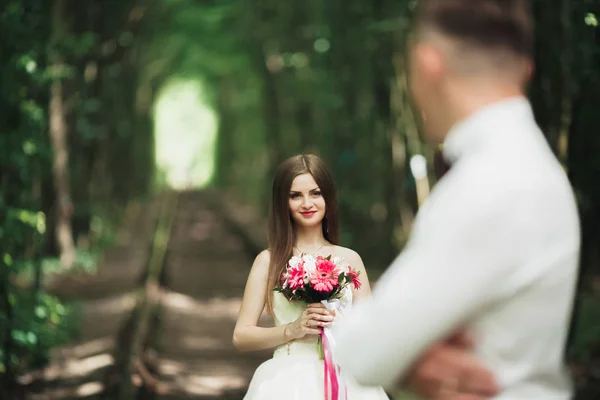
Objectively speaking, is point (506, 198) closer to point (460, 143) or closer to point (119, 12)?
point (460, 143)

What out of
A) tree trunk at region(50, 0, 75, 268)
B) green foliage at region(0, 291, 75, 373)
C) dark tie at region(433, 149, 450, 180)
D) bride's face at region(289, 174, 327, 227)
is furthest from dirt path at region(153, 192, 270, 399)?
dark tie at region(433, 149, 450, 180)

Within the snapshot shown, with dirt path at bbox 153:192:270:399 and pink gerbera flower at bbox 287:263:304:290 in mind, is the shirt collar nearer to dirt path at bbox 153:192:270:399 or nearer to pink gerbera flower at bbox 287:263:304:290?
pink gerbera flower at bbox 287:263:304:290

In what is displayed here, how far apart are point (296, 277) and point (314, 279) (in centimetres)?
8

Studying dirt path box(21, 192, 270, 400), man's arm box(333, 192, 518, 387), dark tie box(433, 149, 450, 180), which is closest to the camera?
man's arm box(333, 192, 518, 387)

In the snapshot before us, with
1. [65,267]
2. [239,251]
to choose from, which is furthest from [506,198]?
[239,251]

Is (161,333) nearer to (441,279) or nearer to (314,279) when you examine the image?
(314,279)

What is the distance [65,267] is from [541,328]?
18.3 m

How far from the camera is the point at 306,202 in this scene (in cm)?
366

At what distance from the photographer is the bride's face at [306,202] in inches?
144

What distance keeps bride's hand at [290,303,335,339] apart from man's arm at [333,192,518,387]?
6.09ft

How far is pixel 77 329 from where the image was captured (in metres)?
12.2

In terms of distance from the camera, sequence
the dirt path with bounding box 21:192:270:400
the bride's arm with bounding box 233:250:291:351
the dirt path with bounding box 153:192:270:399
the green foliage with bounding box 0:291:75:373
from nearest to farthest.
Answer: the bride's arm with bounding box 233:250:291:351
the green foliage with bounding box 0:291:75:373
the dirt path with bounding box 21:192:270:400
the dirt path with bounding box 153:192:270:399

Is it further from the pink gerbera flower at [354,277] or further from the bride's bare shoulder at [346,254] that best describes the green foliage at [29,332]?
the pink gerbera flower at [354,277]

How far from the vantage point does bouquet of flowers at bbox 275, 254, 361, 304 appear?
133 inches
